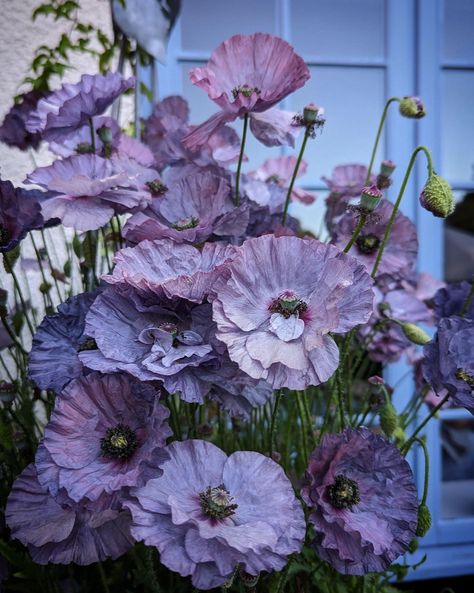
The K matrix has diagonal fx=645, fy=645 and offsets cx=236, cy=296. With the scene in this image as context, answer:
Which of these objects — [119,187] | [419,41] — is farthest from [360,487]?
[419,41]

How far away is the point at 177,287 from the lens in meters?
0.54

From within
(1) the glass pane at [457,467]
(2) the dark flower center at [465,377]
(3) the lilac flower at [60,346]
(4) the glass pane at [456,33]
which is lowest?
(1) the glass pane at [457,467]

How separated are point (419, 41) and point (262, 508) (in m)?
1.47

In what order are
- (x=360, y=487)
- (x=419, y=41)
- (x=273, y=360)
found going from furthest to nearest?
1. (x=419, y=41)
2. (x=360, y=487)
3. (x=273, y=360)

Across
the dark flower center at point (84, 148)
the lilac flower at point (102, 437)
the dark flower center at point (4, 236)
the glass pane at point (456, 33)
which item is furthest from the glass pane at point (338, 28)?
the lilac flower at point (102, 437)

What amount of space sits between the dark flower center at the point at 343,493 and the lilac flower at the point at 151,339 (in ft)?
0.61

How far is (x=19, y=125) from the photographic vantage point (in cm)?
105

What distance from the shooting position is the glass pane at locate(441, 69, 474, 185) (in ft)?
5.95

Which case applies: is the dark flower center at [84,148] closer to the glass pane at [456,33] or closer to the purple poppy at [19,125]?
the purple poppy at [19,125]

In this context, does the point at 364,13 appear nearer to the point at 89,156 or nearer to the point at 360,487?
the point at 89,156

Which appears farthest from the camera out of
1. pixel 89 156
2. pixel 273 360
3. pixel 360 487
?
pixel 89 156

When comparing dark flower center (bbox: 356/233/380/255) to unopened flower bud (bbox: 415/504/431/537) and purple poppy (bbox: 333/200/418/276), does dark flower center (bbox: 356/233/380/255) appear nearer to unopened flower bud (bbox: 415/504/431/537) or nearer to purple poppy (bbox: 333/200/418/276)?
purple poppy (bbox: 333/200/418/276)

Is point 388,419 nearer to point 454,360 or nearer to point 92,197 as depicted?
point 454,360

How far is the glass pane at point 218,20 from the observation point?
1667mm
